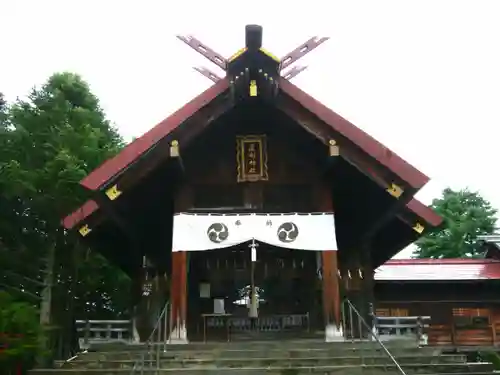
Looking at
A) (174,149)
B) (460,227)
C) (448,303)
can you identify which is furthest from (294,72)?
(460,227)

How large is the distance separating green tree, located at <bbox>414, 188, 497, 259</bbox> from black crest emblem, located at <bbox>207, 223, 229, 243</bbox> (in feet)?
86.6

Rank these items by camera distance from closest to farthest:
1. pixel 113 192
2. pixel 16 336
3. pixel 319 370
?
pixel 319 370 < pixel 113 192 < pixel 16 336

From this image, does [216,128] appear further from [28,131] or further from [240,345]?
[28,131]

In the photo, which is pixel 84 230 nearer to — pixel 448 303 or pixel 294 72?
pixel 294 72

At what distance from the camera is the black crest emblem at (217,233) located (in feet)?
33.6

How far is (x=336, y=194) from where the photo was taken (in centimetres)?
1161

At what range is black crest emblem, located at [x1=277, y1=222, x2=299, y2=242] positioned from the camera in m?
10.2

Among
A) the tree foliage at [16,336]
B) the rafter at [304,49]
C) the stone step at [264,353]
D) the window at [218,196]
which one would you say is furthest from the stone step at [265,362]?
the rafter at [304,49]

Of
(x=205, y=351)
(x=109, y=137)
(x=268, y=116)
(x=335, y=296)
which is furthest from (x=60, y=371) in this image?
(x=109, y=137)

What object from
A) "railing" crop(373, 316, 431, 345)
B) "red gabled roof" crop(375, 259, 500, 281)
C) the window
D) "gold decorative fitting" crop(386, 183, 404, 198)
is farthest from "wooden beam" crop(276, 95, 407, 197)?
"red gabled roof" crop(375, 259, 500, 281)

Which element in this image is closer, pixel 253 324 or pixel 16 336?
pixel 16 336

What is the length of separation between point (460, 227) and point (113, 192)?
3017 cm

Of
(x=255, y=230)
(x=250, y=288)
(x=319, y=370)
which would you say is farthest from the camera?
(x=250, y=288)

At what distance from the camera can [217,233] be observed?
33.7ft
